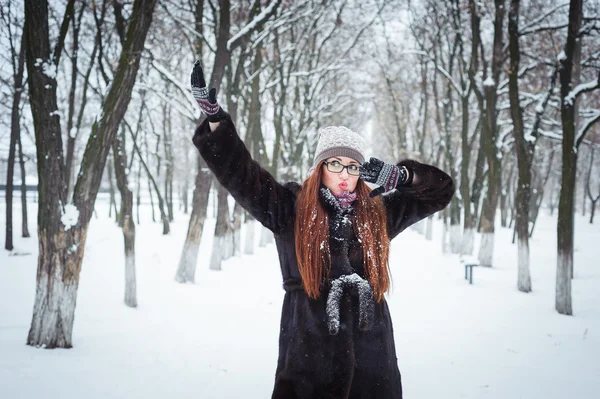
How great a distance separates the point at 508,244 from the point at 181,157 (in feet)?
109

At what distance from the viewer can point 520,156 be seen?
8.60 m

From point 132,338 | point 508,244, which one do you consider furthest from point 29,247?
point 508,244

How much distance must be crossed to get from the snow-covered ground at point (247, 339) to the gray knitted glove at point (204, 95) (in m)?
2.99

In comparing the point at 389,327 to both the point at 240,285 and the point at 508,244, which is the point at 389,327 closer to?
the point at 240,285

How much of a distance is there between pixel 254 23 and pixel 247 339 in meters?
5.89

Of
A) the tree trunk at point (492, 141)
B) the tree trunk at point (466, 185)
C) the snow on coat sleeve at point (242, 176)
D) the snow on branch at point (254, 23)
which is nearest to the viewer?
the snow on coat sleeve at point (242, 176)

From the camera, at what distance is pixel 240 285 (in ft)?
30.1

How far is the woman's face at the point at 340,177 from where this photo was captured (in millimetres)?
2172

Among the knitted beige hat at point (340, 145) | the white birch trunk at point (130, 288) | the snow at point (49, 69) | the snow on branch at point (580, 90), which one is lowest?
the white birch trunk at point (130, 288)

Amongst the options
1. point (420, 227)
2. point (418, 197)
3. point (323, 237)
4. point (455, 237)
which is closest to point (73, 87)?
point (323, 237)

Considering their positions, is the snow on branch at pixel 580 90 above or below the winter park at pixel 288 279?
above

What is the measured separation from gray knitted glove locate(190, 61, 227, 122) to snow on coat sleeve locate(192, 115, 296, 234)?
50mm

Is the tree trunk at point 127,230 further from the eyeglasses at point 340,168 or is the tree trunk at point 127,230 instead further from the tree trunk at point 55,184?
the eyeglasses at point 340,168

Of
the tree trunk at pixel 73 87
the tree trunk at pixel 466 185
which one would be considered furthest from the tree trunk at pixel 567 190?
the tree trunk at pixel 73 87
